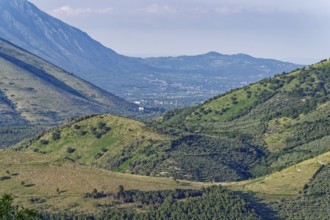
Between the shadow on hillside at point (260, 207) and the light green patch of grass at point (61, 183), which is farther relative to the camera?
the light green patch of grass at point (61, 183)

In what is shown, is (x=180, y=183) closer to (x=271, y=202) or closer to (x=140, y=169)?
(x=271, y=202)

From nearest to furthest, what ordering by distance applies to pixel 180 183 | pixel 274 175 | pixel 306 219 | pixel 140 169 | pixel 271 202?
pixel 306 219 → pixel 271 202 → pixel 180 183 → pixel 274 175 → pixel 140 169

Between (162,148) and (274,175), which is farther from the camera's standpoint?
(162,148)

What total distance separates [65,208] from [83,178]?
14249 millimetres

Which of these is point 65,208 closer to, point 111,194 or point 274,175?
point 111,194

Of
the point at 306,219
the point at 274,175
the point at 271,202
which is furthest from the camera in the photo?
the point at 274,175

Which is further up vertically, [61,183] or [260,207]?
[61,183]

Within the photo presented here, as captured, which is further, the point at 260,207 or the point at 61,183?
the point at 61,183

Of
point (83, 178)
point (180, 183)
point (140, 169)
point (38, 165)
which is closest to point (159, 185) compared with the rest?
point (180, 183)

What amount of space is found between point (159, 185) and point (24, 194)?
2932cm

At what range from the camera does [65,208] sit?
5108 inches

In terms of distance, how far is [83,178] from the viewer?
143125 millimetres

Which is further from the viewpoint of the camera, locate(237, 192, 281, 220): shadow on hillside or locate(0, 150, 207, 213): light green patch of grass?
locate(0, 150, 207, 213): light green patch of grass

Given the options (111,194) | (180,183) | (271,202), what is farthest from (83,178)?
(271,202)
